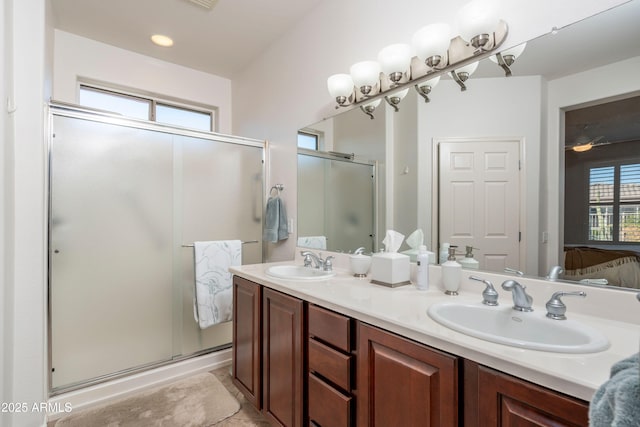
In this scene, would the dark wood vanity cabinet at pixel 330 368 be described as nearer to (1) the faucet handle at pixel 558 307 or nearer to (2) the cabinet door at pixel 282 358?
(2) the cabinet door at pixel 282 358

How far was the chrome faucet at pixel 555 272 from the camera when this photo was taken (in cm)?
106

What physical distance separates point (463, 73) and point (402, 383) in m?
1.27

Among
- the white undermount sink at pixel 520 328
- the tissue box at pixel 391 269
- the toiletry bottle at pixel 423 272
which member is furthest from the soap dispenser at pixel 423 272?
the white undermount sink at pixel 520 328

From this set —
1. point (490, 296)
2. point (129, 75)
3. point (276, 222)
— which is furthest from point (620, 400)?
point (129, 75)

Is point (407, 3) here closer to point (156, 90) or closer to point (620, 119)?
point (620, 119)

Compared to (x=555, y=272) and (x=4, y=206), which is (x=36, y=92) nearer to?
(x=4, y=206)

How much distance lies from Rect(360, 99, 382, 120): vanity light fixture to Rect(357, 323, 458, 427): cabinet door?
1.24 m

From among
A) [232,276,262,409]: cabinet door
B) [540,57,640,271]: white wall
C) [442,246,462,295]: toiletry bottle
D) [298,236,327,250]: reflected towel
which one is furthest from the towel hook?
[540,57,640,271]: white wall

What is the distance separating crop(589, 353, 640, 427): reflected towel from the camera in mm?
411

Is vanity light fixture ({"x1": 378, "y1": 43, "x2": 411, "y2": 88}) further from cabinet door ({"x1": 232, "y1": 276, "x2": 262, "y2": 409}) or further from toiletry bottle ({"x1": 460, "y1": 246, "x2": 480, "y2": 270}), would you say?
cabinet door ({"x1": 232, "y1": 276, "x2": 262, "y2": 409})

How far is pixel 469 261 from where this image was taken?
1301 mm

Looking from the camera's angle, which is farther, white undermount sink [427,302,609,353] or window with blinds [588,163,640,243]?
window with blinds [588,163,640,243]

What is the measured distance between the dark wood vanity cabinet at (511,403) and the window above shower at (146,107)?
8.10ft

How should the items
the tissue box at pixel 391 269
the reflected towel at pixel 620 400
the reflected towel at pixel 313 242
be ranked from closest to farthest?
the reflected towel at pixel 620 400 → the tissue box at pixel 391 269 → the reflected towel at pixel 313 242
